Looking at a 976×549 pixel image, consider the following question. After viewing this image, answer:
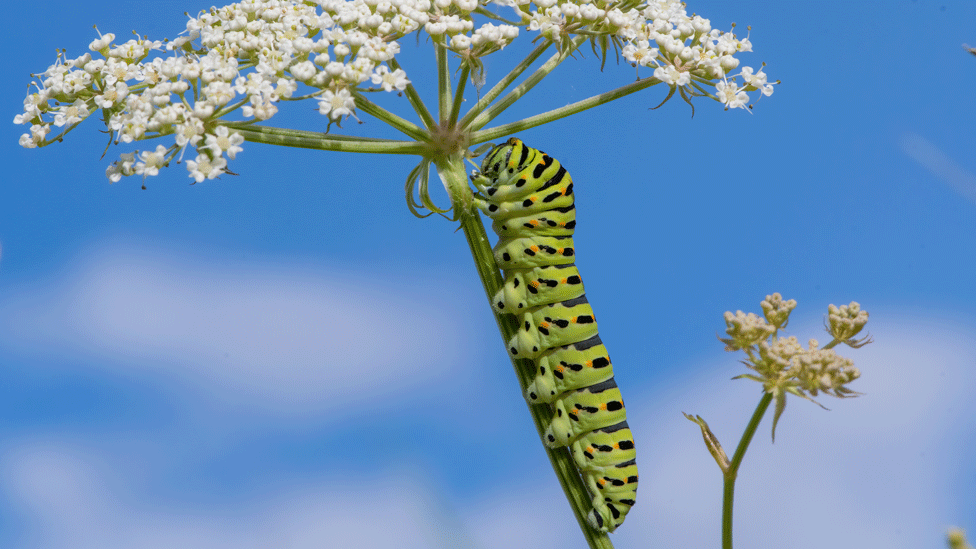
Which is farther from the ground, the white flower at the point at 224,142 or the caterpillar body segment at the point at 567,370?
the white flower at the point at 224,142

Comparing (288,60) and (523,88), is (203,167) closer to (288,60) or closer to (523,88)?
(288,60)

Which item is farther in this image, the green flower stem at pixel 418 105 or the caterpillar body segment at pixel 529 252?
the caterpillar body segment at pixel 529 252

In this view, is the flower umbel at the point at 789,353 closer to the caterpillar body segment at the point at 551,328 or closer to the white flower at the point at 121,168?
the caterpillar body segment at the point at 551,328

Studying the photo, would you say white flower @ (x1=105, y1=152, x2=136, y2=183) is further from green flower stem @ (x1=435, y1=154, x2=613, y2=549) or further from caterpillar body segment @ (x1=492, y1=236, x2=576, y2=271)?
caterpillar body segment @ (x1=492, y1=236, x2=576, y2=271)

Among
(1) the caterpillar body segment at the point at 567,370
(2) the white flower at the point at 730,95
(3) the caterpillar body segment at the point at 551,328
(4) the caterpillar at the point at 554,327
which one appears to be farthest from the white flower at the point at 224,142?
(2) the white flower at the point at 730,95

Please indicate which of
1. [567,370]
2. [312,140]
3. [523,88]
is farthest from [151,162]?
[567,370]
